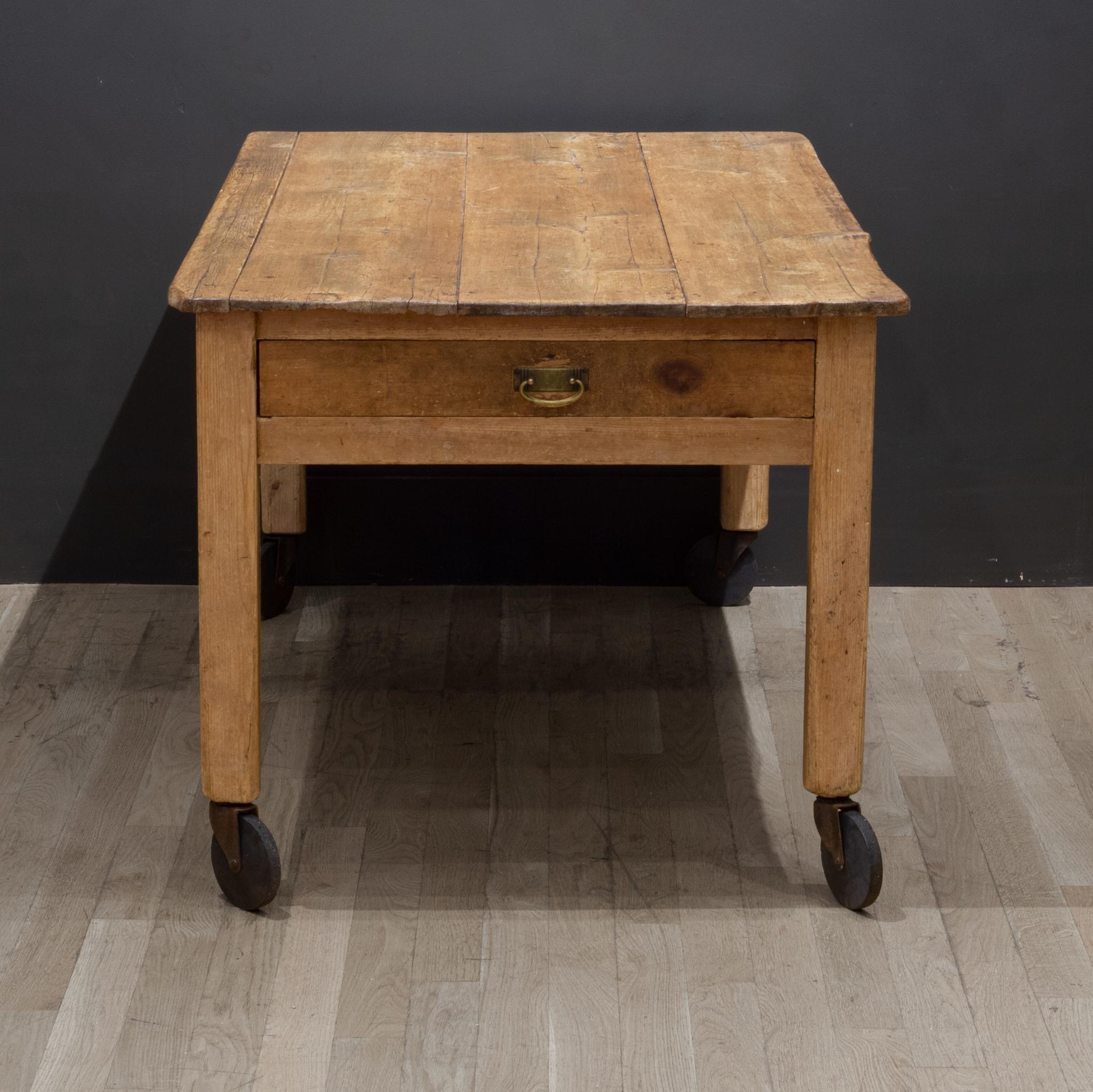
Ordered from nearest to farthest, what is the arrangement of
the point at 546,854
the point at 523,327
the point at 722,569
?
the point at 523,327 → the point at 546,854 → the point at 722,569

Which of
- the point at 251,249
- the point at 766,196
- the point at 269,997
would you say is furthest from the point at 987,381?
the point at 269,997

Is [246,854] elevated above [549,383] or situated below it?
below

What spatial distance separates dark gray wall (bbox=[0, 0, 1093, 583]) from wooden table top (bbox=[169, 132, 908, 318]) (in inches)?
A: 6.5

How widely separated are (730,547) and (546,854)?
669mm

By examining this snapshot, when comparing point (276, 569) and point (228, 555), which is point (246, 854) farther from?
point (276, 569)

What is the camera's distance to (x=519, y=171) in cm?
183

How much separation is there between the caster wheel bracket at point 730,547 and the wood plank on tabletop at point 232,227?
32.6 inches

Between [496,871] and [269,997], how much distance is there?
0.30 m

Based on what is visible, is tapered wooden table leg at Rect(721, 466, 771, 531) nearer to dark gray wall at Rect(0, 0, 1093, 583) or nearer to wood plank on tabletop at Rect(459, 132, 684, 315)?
dark gray wall at Rect(0, 0, 1093, 583)

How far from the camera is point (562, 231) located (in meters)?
1.62

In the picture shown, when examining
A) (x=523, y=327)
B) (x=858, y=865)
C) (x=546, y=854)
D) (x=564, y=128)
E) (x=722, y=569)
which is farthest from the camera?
(x=722, y=569)

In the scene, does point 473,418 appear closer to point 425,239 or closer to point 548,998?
point 425,239

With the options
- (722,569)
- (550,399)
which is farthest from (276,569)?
(550,399)

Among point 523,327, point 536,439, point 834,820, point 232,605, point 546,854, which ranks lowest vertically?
point 546,854
